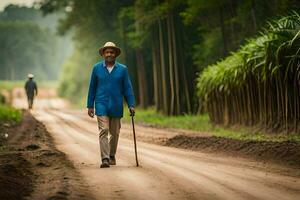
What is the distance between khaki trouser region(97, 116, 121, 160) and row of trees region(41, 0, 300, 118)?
9.37 meters

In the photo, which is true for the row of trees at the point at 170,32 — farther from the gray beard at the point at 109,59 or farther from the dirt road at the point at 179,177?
the gray beard at the point at 109,59

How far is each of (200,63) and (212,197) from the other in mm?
20904

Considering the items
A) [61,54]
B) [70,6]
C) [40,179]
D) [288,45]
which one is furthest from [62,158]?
[61,54]

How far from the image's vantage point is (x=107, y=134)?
10383mm

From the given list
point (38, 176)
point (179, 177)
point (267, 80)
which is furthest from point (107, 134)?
point (267, 80)

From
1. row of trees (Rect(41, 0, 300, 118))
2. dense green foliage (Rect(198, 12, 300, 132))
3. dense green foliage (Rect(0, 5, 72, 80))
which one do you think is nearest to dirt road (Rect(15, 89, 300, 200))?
dense green foliage (Rect(198, 12, 300, 132))

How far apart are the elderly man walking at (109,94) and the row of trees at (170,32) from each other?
9.10 meters

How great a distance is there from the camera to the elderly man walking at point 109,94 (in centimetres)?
1038

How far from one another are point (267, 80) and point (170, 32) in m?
11.7

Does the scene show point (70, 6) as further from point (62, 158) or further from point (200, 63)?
point (62, 158)

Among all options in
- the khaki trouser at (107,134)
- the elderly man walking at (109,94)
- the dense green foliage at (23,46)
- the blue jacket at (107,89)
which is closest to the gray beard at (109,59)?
the elderly man walking at (109,94)

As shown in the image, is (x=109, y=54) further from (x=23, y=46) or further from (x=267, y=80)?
(x=23, y=46)

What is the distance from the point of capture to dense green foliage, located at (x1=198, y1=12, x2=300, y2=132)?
15.2 m

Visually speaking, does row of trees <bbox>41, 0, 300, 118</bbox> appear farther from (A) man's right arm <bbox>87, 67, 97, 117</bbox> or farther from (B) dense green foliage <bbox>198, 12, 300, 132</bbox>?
(A) man's right arm <bbox>87, 67, 97, 117</bbox>
